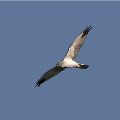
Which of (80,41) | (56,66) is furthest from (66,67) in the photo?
(80,41)

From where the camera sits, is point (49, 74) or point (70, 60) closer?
point (70, 60)

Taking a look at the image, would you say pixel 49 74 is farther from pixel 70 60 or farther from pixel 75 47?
pixel 75 47

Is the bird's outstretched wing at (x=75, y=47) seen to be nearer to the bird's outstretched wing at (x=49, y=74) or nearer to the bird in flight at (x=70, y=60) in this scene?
the bird in flight at (x=70, y=60)

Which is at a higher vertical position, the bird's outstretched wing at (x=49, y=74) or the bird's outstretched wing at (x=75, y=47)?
the bird's outstretched wing at (x=75, y=47)

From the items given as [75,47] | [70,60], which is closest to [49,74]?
[70,60]

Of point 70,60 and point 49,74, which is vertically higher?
point 70,60

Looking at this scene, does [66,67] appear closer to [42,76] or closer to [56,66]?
[56,66]

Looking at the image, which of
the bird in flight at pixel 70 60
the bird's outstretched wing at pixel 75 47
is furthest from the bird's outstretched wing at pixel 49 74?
the bird's outstretched wing at pixel 75 47

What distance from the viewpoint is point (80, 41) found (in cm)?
1470

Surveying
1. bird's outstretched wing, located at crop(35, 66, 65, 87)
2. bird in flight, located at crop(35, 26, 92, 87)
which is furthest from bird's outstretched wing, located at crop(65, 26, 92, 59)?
bird's outstretched wing, located at crop(35, 66, 65, 87)

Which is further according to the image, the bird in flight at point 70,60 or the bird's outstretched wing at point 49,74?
the bird's outstretched wing at point 49,74

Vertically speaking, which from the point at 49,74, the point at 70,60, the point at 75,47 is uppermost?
the point at 75,47

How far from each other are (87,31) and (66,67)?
2316 mm

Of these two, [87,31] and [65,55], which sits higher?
[87,31]
